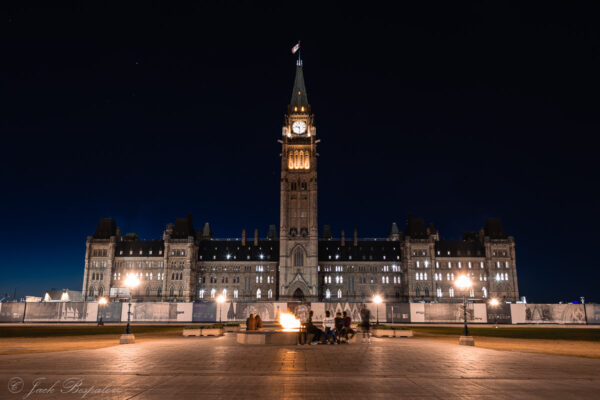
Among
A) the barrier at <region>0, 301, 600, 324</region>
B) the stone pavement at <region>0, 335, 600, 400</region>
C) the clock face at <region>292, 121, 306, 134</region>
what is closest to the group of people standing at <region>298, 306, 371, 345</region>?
the stone pavement at <region>0, 335, 600, 400</region>

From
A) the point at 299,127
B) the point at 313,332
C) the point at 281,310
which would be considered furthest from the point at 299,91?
the point at 313,332

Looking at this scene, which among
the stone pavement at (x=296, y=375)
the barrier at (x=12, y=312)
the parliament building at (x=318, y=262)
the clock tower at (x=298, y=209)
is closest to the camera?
the stone pavement at (x=296, y=375)

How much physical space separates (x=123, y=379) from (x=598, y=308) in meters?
69.7

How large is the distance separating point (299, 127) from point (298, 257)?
34.5 m

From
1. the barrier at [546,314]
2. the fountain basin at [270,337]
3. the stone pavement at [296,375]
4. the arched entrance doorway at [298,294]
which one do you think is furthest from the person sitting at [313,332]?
the arched entrance doorway at [298,294]

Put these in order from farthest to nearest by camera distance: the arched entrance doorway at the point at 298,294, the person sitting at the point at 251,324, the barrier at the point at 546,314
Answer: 1. the arched entrance doorway at the point at 298,294
2. the barrier at the point at 546,314
3. the person sitting at the point at 251,324

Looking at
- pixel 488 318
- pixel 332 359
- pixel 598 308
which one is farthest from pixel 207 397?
pixel 598 308

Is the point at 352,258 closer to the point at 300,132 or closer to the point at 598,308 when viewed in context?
the point at 300,132

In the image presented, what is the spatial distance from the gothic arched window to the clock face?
102 feet

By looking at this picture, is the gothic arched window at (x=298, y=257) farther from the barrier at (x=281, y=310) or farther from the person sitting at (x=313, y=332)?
the person sitting at (x=313, y=332)

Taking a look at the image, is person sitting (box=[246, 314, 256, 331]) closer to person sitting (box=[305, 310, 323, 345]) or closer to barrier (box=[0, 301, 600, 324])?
person sitting (box=[305, 310, 323, 345])

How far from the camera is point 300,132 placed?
4771 inches

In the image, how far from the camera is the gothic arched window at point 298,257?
112250 millimetres

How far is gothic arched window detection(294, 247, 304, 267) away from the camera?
112m
